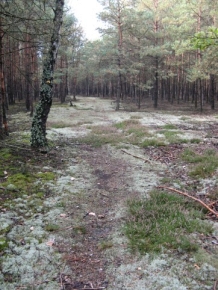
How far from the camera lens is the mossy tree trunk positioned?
8.15m

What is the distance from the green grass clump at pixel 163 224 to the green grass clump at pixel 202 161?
178 centimetres

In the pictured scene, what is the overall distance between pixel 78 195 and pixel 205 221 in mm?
2740

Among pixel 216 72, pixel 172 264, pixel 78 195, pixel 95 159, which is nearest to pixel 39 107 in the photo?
pixel 95 159

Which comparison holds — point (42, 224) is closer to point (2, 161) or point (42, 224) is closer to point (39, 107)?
point (2, 161)

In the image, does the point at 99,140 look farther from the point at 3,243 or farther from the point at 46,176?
the point at 3,243

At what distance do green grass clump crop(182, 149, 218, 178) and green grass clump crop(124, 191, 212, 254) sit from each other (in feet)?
5.84

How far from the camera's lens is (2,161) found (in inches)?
281

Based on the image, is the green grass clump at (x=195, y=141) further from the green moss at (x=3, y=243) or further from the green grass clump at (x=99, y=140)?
the green moss at (x=3, y=243)

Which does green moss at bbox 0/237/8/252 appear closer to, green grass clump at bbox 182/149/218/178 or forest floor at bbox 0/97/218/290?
forest floor at bbox 0/97/218/290

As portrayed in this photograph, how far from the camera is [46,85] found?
828 centimetres

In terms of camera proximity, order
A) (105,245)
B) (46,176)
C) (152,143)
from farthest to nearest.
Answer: (152,143)
(46,176)
(105,245)

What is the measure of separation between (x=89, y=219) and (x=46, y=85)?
514 centimetres

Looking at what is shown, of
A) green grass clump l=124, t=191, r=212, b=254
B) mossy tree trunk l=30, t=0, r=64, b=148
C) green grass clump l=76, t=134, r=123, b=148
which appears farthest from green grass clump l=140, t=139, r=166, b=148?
green grass clump l=124, t=191, r=212, b=254

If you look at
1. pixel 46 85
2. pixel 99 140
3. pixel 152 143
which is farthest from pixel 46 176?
pixel 152 143
